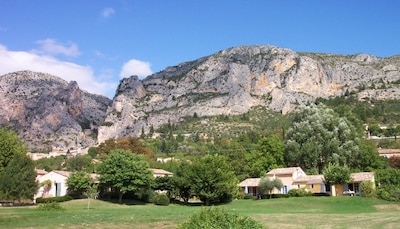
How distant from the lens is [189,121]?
182 meters

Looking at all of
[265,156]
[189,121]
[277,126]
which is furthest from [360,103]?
[265,156]

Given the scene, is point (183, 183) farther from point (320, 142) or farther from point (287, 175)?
point (320, 142)

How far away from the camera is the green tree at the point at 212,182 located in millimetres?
54688

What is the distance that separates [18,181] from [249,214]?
2813cm

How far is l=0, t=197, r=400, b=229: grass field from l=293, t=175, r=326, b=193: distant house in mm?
11325

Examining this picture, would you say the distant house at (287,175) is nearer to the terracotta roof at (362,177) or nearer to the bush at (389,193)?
the terracotta roof at (362,177)

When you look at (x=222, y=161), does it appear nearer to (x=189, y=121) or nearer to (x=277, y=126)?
(x=277, y=126)

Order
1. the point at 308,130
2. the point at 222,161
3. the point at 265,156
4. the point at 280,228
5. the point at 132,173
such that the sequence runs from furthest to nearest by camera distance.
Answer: the point at 265,156
the point at 308,130
the point at 222,161
the point at 132,173
the point at 280,228

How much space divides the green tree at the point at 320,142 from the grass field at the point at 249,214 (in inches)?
760

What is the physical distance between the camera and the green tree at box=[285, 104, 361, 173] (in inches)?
2662

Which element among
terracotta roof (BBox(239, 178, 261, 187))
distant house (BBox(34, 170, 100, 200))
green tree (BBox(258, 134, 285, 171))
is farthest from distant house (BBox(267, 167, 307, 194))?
distant house (BBox(34, 170, 100, 200))

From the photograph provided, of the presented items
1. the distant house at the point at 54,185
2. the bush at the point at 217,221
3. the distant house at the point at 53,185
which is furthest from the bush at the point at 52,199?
the bush at the point at 217,221

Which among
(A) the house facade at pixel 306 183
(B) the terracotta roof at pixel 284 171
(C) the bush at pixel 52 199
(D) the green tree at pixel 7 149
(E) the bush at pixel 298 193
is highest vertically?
(D) the green tree at pixel 7 149

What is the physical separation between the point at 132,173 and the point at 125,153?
400 cm
